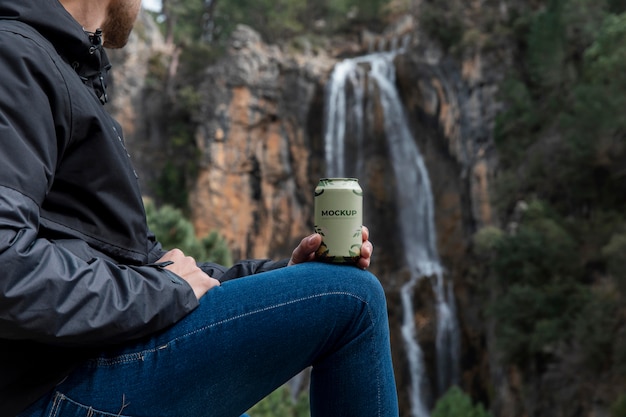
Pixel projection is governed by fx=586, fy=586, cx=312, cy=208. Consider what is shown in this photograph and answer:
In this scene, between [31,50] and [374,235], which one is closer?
[31,50]

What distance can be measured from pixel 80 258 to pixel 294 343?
1.41 ft

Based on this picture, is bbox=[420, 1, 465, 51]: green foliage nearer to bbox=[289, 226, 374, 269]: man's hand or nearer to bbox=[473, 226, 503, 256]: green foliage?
bbox=[473, 226, 503, 256]: green foliage

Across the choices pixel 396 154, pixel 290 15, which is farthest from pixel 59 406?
pixel 290 15

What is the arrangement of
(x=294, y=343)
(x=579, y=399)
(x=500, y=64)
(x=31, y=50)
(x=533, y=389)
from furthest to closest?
(x=500, y=64), (x=533, y=389), (x=579, y=399), (x=294, y=343), (x=31, y=50)

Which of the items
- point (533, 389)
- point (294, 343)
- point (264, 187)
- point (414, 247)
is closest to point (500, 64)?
point (414, 247)

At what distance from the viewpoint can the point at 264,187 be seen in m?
18.0

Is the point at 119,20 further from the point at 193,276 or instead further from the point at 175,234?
the point at 175,234

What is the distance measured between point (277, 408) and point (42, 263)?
6.04 meters

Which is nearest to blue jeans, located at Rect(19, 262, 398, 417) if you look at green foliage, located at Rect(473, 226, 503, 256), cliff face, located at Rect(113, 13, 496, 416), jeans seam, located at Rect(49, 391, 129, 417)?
jeans seam, located at Rect(49, 391, 129, 417)

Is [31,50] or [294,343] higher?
[31,50]

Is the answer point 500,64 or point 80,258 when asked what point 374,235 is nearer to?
point 500,64

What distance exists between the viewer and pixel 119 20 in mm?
1411

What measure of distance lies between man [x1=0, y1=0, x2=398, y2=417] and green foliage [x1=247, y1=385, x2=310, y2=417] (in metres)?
5.07

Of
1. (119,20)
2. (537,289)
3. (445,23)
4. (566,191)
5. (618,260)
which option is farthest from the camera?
(445,23)
